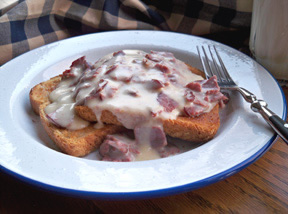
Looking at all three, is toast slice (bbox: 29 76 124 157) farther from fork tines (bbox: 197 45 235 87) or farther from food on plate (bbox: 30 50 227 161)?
fork tines (bbox: 197 45 235 87)

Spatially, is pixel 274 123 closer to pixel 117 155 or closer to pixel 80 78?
pixel 117 155

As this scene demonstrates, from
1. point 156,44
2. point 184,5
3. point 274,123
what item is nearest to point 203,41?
point 156,44

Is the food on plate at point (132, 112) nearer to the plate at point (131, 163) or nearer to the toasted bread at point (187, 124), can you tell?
the toasted bread at point (187, 124)

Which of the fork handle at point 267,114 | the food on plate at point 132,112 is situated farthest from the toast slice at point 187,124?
the fork handle at point 267,114

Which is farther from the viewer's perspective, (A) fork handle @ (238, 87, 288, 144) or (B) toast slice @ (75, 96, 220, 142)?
(B) toast slice @ (75, 96, 220, 142)

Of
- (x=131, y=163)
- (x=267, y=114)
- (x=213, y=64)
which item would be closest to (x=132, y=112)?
(x=131, y=163)

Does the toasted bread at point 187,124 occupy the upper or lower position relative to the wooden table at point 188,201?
upper

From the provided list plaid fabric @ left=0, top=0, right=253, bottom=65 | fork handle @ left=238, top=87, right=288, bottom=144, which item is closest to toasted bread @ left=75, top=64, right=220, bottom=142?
fork handle @ left=238, top=87, right=288, bottom=144
